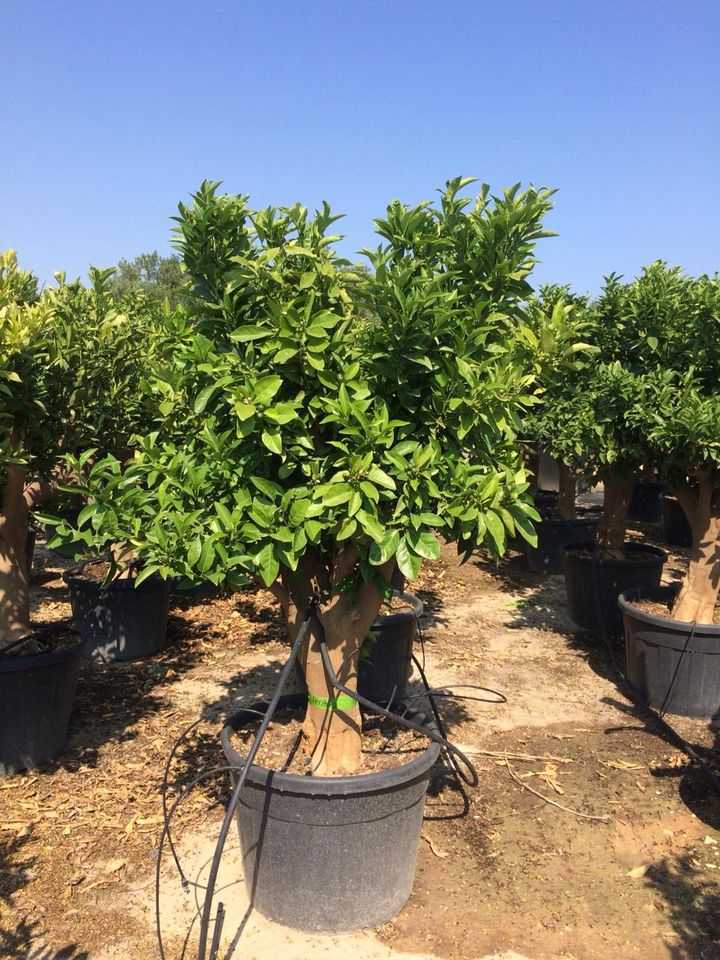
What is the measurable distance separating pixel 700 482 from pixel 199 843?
4.57 metres

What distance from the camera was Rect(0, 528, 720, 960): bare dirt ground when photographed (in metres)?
3.22

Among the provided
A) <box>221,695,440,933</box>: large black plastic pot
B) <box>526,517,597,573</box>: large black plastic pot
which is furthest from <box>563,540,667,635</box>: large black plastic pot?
<box>221,695,440,933</box>: large black plastic pot

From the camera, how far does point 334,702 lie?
355cm

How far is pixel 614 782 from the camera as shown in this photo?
15.1 feet

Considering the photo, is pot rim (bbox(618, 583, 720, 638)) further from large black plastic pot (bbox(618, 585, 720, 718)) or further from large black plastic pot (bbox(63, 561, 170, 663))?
large black plastic pot (bbox(63, 561, 170, 663))

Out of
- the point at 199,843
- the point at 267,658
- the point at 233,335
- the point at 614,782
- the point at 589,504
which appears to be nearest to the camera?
the point at 233,335

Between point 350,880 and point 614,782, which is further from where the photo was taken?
point 614,782

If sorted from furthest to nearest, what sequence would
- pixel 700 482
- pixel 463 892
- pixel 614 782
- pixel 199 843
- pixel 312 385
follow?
pixel 700 482 → pixel 614 782 → pixel 199 843 → pixel 463 892 → pixel 312 385

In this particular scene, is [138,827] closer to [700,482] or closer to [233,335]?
[233,335]

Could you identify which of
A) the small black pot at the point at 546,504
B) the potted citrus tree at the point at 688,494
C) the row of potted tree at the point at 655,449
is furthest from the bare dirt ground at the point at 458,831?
the small black pot at the point at 546,504

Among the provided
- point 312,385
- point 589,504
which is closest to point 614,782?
point 312,385

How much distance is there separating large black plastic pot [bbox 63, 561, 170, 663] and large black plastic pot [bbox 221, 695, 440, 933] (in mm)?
3480

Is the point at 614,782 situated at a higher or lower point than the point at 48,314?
lower

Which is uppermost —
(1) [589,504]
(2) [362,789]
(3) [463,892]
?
(1) [589,504]
